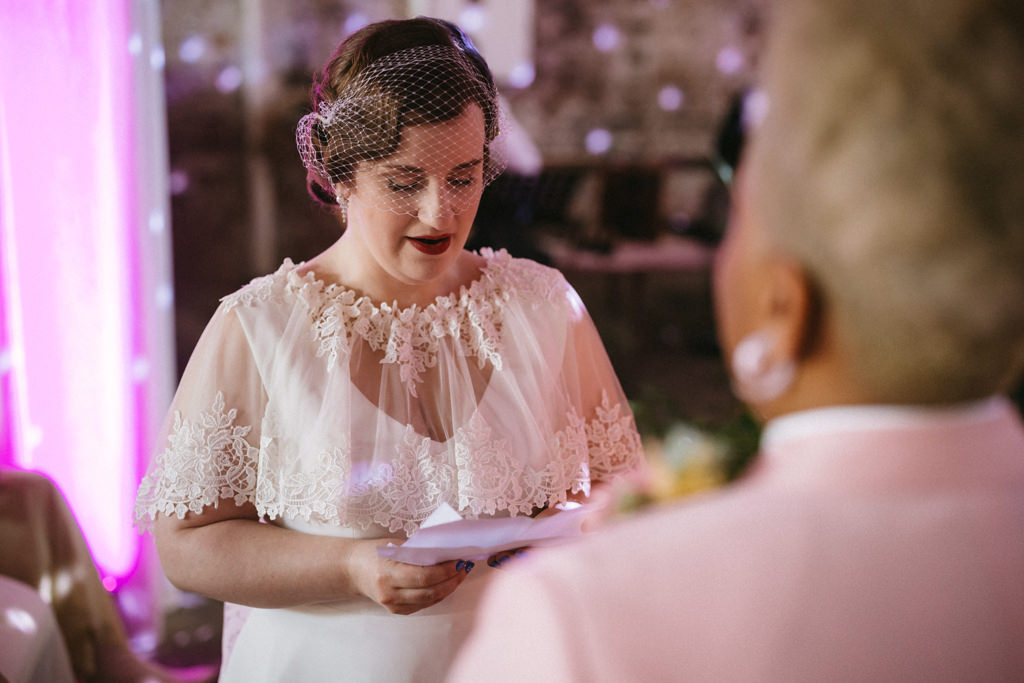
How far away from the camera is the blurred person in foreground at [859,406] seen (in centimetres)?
48

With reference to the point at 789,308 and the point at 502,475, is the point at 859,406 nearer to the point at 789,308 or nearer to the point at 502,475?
the point at 789,308

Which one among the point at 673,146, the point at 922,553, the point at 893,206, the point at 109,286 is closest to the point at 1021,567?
the point at 922,553

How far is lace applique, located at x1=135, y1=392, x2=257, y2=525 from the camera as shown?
1374 millimetres

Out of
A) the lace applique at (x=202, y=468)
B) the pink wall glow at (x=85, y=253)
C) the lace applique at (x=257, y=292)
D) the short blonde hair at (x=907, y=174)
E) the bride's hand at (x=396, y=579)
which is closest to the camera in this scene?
the short blonde hair at (x=907, y=174)

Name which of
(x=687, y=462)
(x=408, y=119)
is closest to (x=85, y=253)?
(x=408, y=119)

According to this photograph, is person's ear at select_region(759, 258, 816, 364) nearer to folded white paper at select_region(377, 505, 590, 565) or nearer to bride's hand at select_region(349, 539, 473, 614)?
folded white paper at select_region(377, 505, 590, 565)

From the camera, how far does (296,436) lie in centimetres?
143

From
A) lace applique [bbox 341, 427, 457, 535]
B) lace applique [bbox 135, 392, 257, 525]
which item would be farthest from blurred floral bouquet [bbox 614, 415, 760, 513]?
lace applique [bbox 135, 392, 257, 525]

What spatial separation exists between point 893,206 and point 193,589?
130cm

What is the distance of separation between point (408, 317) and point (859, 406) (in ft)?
3.70

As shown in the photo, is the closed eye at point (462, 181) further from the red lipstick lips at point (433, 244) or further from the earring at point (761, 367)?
the earring at point (761, 367)

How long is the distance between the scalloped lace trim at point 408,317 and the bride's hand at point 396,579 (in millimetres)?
335

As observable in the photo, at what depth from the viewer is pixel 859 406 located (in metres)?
0.54

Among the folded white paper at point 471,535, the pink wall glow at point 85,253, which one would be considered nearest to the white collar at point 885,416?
the folded white paper at point 471,535
